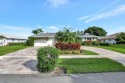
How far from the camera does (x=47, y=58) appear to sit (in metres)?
7.60

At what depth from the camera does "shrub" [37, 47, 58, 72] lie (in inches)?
297

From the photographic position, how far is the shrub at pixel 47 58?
24.8 feet

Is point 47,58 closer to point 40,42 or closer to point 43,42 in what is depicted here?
point 43,42

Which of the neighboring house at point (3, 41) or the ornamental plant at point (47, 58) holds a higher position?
the neighboring house at point (3, 41)

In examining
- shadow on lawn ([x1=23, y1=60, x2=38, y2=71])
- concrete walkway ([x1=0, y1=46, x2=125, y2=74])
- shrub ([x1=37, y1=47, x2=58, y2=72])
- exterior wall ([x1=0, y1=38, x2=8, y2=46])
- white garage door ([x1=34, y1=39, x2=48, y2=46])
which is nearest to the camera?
shrub ([x1=37, y1=47, x2=58, y2=72])

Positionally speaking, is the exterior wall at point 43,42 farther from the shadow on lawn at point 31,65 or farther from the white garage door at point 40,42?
the shadow on lawn at point 31,65

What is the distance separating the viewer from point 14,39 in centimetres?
4934

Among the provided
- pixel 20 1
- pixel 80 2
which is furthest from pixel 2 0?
pixel 80 2

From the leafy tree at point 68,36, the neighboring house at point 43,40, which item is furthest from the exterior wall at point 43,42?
the leafy tree at point 68,36

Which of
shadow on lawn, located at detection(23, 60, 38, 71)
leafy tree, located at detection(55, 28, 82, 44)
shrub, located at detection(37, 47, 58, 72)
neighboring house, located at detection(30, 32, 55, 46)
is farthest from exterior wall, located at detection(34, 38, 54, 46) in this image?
shrub, located at detection(37, 47, 58, 72)


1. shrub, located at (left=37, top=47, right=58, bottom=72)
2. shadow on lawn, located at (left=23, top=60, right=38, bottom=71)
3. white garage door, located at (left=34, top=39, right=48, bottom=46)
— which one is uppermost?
white garage door, located at (left=34, top=39, right=48, bottom=46)

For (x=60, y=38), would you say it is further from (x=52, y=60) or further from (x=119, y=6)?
(x=52, y=60)

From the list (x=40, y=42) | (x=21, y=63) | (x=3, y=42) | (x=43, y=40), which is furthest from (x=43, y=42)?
(x=21, y=63)

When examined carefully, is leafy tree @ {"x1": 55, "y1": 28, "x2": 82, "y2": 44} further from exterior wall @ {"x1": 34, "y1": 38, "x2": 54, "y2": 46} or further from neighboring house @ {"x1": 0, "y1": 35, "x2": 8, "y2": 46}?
neighboring house @ {"x1": 0, "y1": 35, "x2": 8, "y2": 46}
